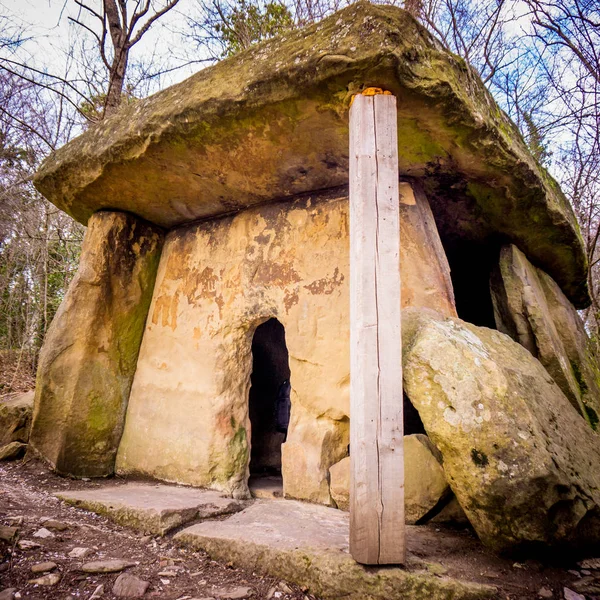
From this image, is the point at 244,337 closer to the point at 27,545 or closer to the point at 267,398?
the point at 267,398

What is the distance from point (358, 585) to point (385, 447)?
0.53m

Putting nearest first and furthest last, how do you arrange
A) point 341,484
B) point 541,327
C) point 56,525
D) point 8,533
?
point 8,533, point 56,525, point 341,484, point 541,327

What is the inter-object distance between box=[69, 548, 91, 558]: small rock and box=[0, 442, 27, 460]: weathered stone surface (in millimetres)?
2094

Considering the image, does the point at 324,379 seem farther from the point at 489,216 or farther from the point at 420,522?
the point at 489,216

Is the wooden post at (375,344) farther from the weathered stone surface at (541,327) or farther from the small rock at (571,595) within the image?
the weathered stone surface at (541,327)

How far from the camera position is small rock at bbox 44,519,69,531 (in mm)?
2184

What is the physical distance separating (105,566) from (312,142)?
264cm

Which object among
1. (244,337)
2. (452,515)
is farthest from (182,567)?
(244,337)

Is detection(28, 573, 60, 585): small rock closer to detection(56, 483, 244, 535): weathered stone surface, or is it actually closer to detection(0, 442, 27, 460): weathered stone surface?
detection(56, 483, 244, 535): weathered stone surface

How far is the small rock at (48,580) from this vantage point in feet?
5.39

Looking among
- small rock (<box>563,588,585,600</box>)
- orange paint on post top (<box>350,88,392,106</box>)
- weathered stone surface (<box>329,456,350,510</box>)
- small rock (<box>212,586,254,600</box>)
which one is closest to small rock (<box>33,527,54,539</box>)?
small rock (<box>212,586,254,600</box>)

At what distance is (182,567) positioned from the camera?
1982 millimetres

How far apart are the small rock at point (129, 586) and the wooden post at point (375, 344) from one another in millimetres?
886

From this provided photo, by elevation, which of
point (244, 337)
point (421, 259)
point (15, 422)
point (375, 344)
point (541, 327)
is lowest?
point (15, 422)
